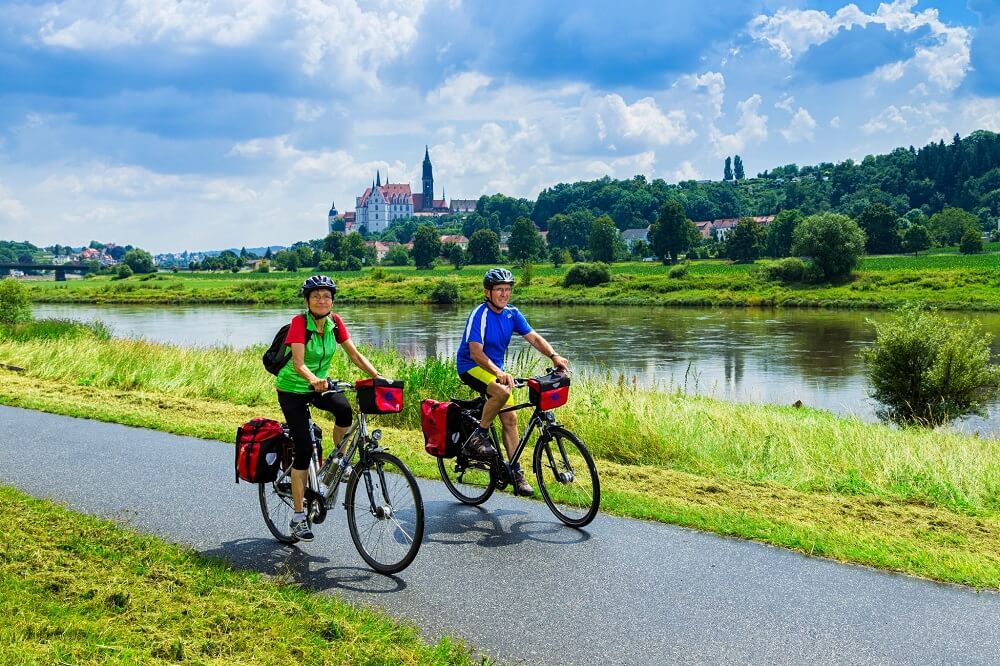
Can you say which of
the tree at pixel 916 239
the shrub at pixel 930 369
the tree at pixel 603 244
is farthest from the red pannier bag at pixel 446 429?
the tree at pixel 603 244

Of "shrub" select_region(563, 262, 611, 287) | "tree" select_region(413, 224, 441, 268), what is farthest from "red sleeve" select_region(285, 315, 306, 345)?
"tree" select_region(413, 224, 441, 268)

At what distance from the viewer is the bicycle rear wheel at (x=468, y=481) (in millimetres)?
6523

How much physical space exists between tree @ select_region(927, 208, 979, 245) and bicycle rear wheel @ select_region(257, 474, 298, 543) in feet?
352

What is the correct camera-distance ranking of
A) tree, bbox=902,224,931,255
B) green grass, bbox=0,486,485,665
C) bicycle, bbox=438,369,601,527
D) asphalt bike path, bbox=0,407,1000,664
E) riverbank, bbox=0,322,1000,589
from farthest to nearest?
tree, bbox=902,224,931,255 < bicycle, bbox=438,369,601,527 < riverbank, bbox=0,322,1000,589 < asphalt bike path, bbox=0,407,1000,664 < green grass, bbox=0,486,485,665

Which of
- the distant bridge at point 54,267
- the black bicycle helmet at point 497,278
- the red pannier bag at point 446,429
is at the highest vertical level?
the distant bridge at point 54,267

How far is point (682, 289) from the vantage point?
2689 inches

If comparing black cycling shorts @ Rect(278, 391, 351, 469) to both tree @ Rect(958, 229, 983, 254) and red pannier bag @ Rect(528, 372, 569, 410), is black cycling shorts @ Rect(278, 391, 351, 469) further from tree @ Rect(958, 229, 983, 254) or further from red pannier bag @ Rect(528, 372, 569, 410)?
tree @ Rect(958, 229, 983, 254)

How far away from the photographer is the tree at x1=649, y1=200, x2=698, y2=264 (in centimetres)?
10069

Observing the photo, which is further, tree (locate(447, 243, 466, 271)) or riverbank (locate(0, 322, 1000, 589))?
tree (locate(447, 243, 466, 271))

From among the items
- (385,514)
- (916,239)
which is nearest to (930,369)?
(385,514)

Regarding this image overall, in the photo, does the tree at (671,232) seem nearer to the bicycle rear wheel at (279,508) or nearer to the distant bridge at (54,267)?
the distant bridge at (54,267)

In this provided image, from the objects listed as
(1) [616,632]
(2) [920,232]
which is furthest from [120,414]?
(2) [920,232]

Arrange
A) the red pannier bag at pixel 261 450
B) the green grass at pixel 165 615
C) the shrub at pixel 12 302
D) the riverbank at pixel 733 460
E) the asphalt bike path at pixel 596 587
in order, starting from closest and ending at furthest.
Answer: the green grass at pixel 165 615
the asphalt bike path at pixel 596 587
the red pannier bag at pixel 261 450
the riverbank at pixel 733 460
the shrub at pixel 12 302

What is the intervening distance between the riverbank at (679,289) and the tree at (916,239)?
23.1ft
